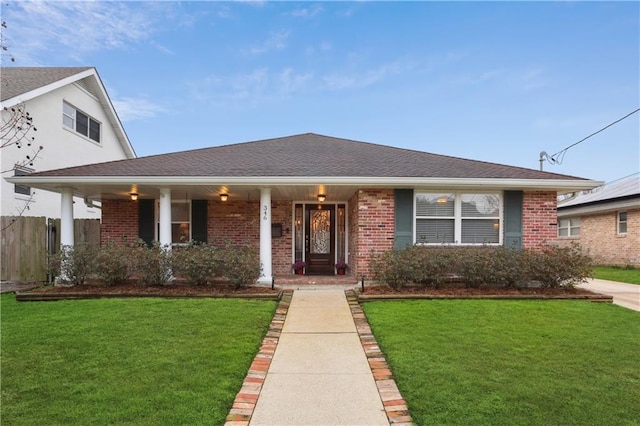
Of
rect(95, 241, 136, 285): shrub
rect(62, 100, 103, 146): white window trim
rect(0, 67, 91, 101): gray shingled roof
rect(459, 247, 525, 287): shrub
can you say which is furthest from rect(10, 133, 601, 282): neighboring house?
rect(62, 100, 103, 146): white window trim

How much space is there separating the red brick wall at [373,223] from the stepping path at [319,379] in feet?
9.44

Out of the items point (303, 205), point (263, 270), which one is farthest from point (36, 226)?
point (303, 205)

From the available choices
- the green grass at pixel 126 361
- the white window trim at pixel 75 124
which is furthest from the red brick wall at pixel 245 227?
the white window trim at pixel 75 124

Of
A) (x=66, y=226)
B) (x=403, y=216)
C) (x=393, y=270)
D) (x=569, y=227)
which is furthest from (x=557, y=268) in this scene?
(x=569, y=227)

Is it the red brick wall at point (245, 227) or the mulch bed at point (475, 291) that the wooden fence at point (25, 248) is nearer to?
the red brick wall at point (245, 227)

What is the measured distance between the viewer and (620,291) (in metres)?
9.23

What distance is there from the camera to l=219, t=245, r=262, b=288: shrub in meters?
7.90

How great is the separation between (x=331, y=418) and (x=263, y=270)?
5.89m

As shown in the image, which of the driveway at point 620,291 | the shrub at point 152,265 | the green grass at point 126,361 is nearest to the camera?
the green grass at point 126,361

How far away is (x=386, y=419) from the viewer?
3.06m

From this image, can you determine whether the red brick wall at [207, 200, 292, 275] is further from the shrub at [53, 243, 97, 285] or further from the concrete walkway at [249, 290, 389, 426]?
the concrete walkway at [249, 290, 389, 426]

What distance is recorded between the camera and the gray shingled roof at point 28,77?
37.5 ft

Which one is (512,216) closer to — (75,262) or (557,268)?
(557,268)

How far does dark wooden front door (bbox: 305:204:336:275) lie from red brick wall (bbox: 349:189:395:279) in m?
2.54
